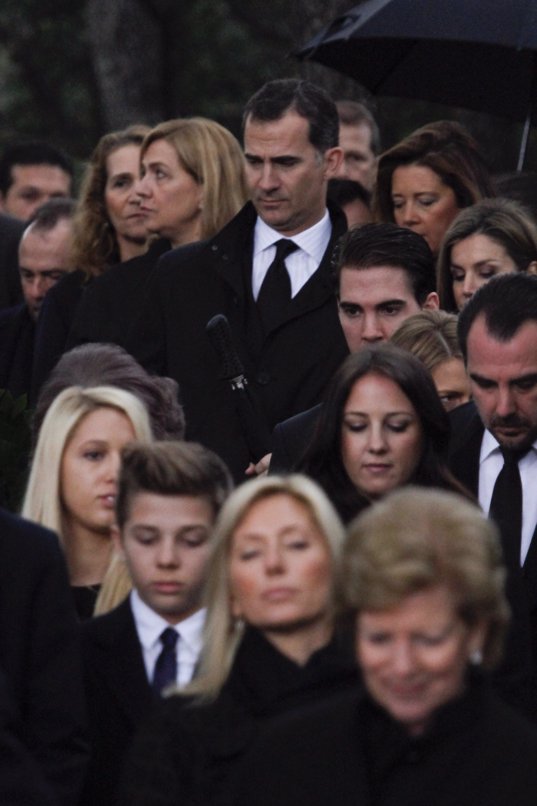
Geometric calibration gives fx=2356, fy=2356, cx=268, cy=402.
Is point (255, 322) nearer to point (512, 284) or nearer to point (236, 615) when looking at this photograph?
point (512, 284)

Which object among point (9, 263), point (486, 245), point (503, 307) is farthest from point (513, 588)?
point (9, 263)

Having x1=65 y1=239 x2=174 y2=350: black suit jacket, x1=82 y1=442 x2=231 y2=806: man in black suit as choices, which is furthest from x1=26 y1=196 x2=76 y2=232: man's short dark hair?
x1=82 y1=442 x2=231 y2=806: man in black suit

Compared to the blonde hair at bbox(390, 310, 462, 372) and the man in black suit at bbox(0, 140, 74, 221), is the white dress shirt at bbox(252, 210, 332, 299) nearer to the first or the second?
the blonde hair at bbox(390, 310, 462, 372)

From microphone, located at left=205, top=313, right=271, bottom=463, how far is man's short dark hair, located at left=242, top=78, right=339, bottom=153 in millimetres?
944

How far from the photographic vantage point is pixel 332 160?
8.55 metres

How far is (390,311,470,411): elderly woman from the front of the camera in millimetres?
7445

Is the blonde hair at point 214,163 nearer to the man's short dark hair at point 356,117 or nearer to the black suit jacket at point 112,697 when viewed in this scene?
the man's short dark hair at point 356,117

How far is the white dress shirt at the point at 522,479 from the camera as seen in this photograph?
6250 mm

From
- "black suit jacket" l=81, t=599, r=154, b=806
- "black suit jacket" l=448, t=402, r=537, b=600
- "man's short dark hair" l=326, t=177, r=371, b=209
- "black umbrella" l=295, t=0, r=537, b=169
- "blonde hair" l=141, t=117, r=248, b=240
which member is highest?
"black umbrella" l=295, t=0, r=537, b=169

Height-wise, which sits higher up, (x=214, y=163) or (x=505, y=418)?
(x=214, y=163)

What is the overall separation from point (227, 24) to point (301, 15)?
707cm

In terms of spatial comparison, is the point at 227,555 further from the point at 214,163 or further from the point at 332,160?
the point at 214,163

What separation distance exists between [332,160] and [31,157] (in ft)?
15.2

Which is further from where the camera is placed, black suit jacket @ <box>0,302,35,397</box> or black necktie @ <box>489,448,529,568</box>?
black suit jacket @ <box>0,302,35,397</box>
